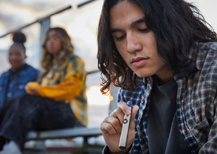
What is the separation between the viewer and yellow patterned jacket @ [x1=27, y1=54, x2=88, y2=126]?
295 cm

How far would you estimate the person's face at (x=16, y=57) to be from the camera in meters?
3.68

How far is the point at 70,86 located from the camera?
9.80ft

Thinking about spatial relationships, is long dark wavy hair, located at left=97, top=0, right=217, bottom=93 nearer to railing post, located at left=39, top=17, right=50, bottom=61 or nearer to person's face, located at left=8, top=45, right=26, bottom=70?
railing post, located at left=39, top=17, right=50, bottom=61

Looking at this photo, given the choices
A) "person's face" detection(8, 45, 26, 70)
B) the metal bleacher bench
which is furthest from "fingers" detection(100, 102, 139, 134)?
"person's face" detection(8, 45, 26, 70)

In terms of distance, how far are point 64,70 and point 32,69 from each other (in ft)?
2.10

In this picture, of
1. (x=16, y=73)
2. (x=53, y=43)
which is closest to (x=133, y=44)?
(x=53, y=43)

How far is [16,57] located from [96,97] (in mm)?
1346

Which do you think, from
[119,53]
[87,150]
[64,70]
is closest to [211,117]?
[119,53]

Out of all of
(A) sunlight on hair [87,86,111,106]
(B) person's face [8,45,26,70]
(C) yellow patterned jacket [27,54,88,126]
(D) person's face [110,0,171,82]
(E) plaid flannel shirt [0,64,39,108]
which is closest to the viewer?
(D) person's face [110,0,171,82]

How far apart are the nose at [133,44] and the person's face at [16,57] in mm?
2453

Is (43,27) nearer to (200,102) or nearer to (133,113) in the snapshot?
(133,113)

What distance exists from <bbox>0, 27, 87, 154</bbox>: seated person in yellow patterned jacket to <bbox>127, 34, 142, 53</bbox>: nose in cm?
160

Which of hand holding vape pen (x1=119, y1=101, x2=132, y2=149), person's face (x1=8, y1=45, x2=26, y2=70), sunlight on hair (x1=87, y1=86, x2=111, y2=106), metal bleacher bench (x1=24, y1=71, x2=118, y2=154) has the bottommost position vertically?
metal bleacher bench (x1=24, y1=71, x2=118, y2=154)

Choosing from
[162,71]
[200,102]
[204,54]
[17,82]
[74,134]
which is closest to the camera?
[200,102]
